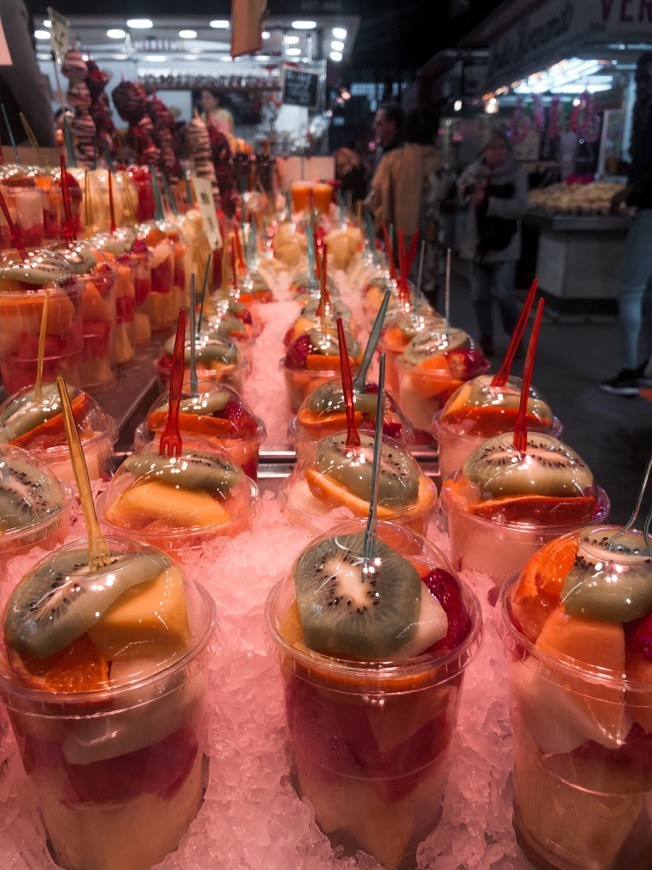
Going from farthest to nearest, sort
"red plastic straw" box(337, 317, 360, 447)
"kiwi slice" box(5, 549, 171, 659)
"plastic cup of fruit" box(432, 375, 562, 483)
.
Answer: "plastic cup of fruit" box(432, 375, 562, 483), "red plastic straw" box(337, 317, 360, 447), "kiwi slice" box(5, 549, 171, 659)

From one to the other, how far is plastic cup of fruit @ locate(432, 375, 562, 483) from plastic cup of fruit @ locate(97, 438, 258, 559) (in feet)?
1.82

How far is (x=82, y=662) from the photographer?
0.75 m

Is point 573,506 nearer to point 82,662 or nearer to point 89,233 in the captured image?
point 82,662

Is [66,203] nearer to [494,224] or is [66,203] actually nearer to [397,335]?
[397,335]

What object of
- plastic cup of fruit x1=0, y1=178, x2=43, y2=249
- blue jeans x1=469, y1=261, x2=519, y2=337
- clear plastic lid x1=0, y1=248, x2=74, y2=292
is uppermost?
plastic cup of fruit x1=0, y1=178, x2=43, y2=249

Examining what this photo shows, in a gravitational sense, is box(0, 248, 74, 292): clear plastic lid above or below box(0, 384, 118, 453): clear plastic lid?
above

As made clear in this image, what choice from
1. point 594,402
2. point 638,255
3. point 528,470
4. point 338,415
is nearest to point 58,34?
point 338,415

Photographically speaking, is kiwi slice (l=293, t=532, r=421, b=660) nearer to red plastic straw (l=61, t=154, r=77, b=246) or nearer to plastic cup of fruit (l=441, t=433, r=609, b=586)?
plastic cup of fruit (l=441, t=433, r=609, b=586)

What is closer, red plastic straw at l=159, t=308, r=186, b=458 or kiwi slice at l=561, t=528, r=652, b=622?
kiwi slice at l=561, t=528, r=652, b=622

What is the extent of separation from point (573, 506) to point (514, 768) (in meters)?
0.44

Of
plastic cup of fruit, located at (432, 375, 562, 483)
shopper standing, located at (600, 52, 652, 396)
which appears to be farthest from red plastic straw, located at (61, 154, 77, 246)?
shopper standing, located at (600, 52, 652, 396)

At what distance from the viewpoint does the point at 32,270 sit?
1672 millimetres

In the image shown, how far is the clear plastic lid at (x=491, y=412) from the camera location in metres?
1.56

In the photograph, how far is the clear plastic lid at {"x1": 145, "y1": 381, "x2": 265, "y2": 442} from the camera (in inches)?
59.4
